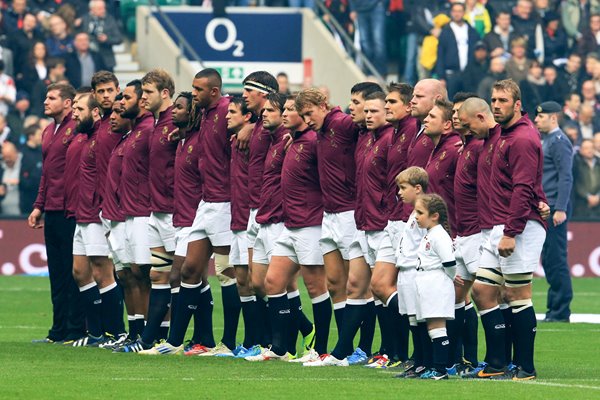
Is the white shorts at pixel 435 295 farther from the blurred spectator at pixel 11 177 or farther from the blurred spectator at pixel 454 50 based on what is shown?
the blurred spectator at pixel 454 50

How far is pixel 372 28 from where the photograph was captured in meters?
29.1

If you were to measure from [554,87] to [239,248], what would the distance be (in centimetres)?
1497

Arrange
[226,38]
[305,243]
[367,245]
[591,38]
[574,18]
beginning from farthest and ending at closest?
[574,18]
[591,38]
[226,38]
[305,243]
[367,245]

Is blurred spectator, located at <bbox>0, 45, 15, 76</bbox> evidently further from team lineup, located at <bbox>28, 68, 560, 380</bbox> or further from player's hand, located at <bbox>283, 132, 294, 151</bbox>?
player's hand, located at <bbox>283, 132, 294, 151</bbox>

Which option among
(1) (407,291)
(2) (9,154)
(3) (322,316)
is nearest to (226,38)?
(2) (9,154)

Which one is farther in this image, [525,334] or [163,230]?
[163,230]

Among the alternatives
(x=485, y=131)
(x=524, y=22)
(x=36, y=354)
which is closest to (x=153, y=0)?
(x=524, y=22)

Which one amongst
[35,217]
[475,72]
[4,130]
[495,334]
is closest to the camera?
[495,334]

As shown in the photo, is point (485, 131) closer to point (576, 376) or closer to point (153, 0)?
point (576, 376)

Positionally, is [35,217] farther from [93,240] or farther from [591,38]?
[591,38]

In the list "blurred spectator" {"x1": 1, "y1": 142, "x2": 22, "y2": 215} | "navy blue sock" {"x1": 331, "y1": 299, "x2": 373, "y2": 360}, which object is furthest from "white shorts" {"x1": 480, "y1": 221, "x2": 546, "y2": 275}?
"blurred spectator" {"x1": 1, "y1": 142, "x2": 22, "y2": 215}

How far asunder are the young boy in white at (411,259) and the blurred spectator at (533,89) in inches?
620

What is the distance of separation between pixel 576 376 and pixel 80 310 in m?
5.35

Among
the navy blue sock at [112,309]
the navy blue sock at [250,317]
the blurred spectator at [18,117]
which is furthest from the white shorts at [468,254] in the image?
the blurred spectator at [18,117]
